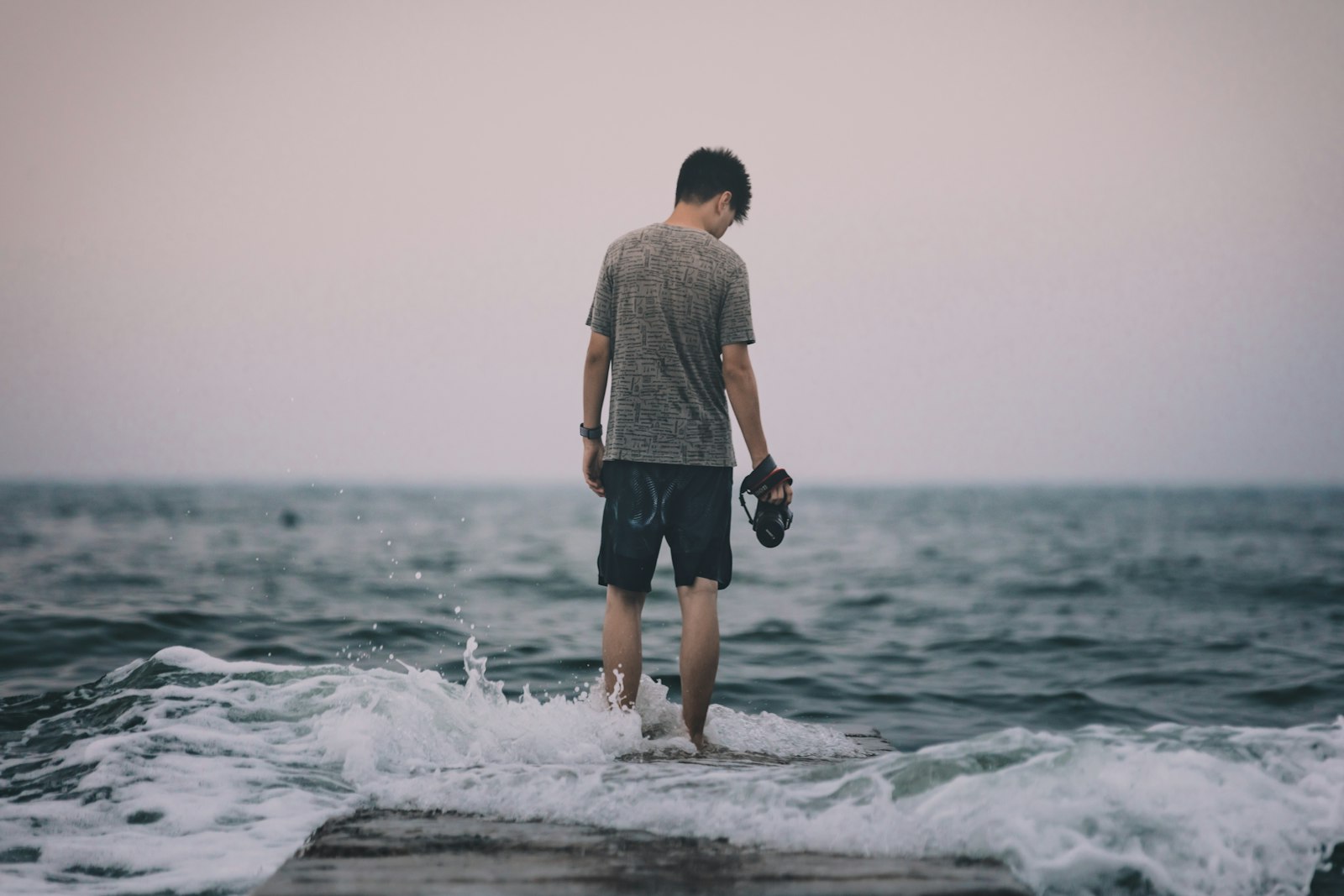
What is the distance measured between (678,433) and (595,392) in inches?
15.6

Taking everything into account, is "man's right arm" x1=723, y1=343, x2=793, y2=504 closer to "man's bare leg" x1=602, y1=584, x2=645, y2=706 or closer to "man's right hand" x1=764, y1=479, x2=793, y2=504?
"man's right hand" x1=764, y1=479, x2=793, y2=504

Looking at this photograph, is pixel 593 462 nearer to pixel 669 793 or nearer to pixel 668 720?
pixel 668 720

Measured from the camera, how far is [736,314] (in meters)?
3.70

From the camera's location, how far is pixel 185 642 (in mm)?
7617

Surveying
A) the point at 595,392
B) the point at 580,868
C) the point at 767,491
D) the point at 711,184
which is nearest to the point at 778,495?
the point at 767,491

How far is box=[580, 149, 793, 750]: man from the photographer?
369 centimetres

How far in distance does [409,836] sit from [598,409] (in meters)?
1.81

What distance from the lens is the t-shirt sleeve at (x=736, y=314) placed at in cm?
369

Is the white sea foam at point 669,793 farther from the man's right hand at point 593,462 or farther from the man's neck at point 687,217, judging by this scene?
the man's neck at point 687,217

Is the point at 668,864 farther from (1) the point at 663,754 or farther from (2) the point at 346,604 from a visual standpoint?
(2) the point at 346,604

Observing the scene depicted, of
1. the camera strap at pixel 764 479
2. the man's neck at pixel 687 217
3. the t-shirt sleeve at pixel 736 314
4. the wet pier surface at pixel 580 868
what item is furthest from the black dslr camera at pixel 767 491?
the wet pier surface at pixel 580 868

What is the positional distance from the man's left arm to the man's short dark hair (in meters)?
0.66

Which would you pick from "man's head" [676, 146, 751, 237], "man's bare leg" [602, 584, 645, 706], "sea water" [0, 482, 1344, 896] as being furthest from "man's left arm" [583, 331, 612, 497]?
"sea water" [0, 482, 1344, 896]

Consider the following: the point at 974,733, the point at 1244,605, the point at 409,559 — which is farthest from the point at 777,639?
the point at 409,559
